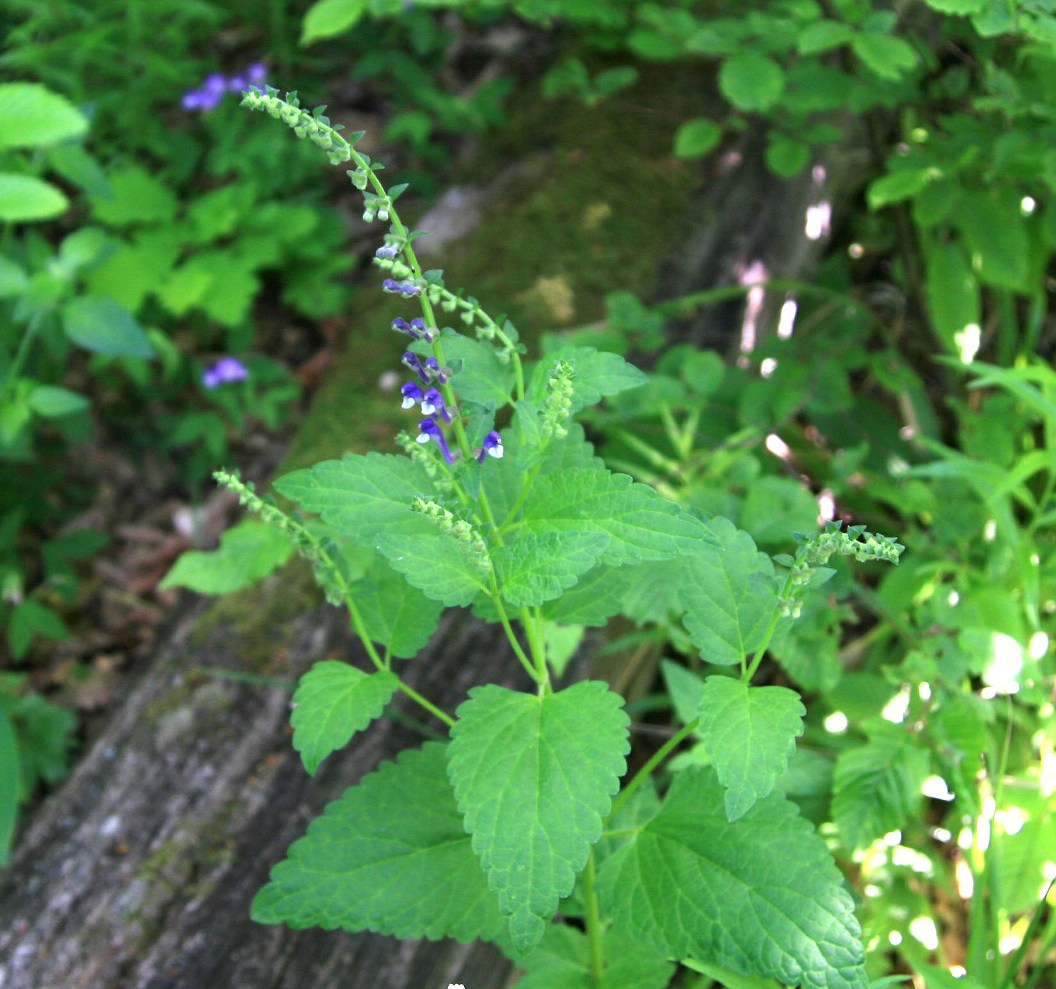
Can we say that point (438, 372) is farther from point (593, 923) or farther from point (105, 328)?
point (105, 328)

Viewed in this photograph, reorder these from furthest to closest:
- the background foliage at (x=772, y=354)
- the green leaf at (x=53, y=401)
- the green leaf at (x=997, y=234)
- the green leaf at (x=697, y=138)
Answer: the green leaf at (x=697, y=138) < the green leaf at (x=997, y=234) < the green leaf at (x=53, y=401) < the background foliage at (x=772, y=354)

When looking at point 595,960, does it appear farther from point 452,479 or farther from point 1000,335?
point 1000,335

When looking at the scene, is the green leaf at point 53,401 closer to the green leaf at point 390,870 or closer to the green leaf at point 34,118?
the green leaf at point 34,118

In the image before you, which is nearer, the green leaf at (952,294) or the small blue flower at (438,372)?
the small blue flower at (438,372)

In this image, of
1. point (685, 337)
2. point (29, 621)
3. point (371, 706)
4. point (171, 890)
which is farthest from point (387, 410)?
point (371, 706)

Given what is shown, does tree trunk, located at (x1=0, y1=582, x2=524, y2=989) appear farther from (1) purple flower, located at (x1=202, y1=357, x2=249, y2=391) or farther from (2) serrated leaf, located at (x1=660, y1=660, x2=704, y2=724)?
(1) purple flower, located at (x1=202, y1=357, x2=249, y2=391)

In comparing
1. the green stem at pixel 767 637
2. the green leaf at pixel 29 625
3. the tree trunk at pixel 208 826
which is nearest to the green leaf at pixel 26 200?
the tree trunk at pixel 208 826

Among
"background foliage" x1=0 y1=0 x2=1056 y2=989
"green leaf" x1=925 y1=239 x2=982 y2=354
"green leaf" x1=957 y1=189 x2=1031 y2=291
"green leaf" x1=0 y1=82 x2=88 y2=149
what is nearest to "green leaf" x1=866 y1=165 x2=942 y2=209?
"background foliage" x1=0 y1=0 x2=1056 y2=989
